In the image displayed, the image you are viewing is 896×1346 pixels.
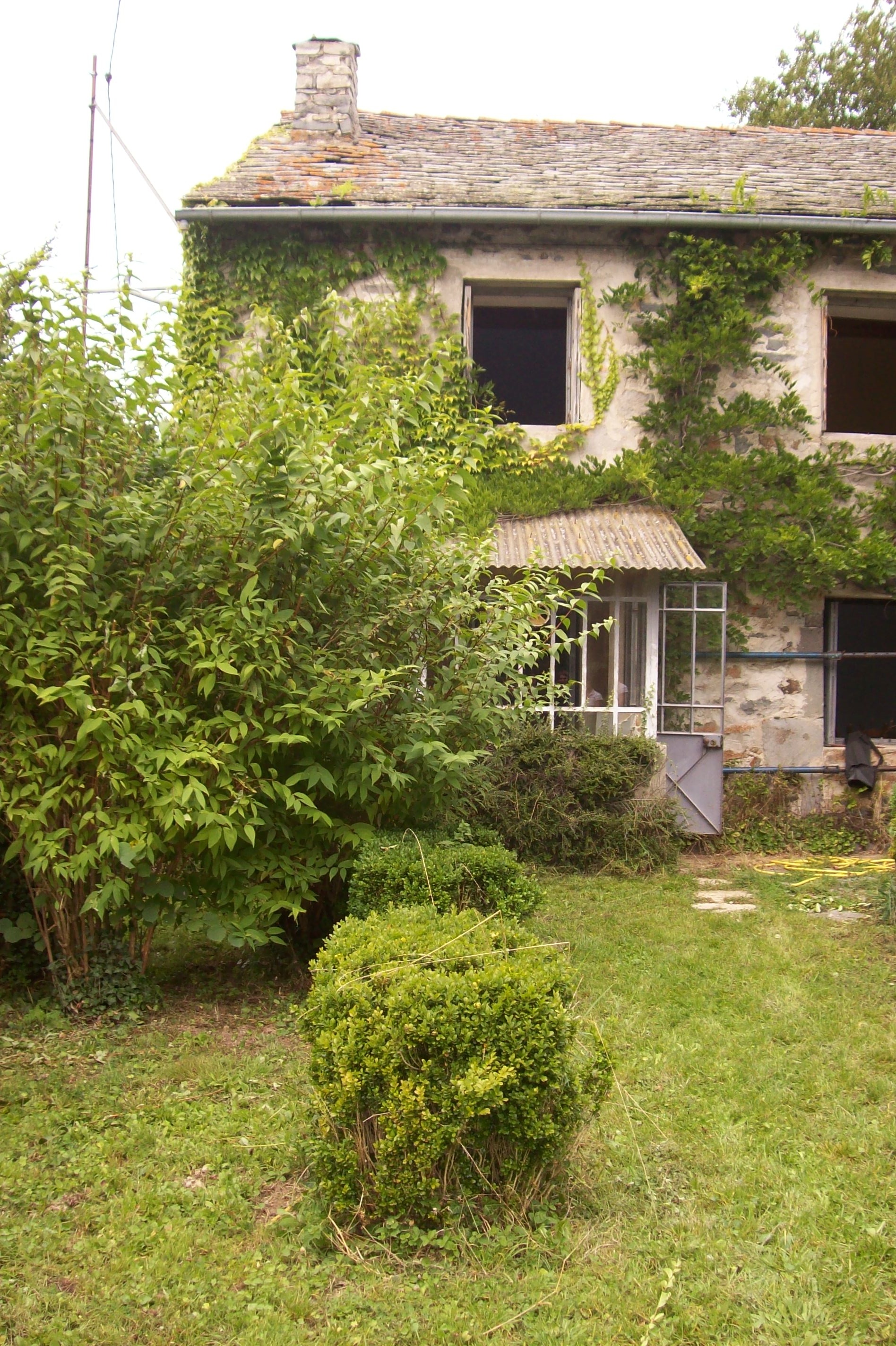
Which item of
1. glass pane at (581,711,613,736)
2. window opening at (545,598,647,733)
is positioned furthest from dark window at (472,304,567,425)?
glass pane at (581,711,613,736)

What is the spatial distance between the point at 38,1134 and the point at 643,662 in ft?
21.5

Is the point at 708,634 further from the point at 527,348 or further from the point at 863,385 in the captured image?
the point at 863,385

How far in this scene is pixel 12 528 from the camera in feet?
13.9

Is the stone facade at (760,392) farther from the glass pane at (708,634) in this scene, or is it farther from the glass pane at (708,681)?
the glass pane at (708,634)

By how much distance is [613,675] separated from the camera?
903cm

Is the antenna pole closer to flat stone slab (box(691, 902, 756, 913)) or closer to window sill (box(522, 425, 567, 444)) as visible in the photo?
window sill (box(522, 425, 567, 444))

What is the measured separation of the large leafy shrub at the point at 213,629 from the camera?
428cm

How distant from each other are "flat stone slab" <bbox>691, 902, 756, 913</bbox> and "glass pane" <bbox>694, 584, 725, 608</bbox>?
2.95m

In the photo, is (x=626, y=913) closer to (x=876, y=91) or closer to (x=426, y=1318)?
(x=426, y=1318)

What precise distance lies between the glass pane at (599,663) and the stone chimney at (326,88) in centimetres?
563

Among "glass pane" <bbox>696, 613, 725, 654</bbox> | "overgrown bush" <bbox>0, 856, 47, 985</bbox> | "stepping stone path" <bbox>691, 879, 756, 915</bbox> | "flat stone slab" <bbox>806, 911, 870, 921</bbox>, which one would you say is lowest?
"flat stone slab" <bbox>806, 911, 870, 921</bbox>

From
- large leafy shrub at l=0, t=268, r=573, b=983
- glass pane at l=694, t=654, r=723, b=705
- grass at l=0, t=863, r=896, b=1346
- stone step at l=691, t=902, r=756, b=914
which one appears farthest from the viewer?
glass pane at l=694, t=654, r=723, b=705

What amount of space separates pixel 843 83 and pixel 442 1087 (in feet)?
75.8

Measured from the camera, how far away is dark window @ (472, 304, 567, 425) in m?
10.9
